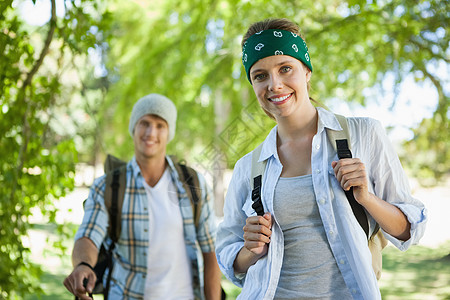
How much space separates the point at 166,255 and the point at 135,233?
0.75 feet

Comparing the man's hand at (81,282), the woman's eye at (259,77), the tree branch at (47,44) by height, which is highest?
the tree branch at (47,44)

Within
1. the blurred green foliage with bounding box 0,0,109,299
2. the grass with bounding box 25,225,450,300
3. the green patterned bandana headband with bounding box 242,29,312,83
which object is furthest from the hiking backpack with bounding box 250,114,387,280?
the grass with bounding box 25,225,450,300

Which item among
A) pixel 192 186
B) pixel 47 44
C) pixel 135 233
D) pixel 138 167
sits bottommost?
pixel 135 233

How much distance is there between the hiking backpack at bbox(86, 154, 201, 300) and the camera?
9.62ft

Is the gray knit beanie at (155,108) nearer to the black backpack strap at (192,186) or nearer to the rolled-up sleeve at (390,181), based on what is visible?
the black backpack strap at (192,186)

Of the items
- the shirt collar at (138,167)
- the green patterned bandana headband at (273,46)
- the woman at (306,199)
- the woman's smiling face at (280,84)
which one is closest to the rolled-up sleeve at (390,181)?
the woman at (306,199)

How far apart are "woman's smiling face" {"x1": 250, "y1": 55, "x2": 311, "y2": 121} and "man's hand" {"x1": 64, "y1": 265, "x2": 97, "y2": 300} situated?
124cm

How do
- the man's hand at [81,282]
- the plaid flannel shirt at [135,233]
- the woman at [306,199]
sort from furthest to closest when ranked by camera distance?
the plaid flannel shirt at [135,233] → the man's hand at [81,282] → the woman at [306,199]

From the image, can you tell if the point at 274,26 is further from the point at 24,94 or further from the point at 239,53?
the point at 239,53

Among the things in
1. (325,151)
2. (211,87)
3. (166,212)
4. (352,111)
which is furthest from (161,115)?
(352,111)

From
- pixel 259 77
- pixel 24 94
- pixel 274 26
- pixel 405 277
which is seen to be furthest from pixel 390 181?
pixel 405 277

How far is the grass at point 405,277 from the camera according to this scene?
26.8 ft

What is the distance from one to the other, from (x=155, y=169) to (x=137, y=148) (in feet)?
0.59

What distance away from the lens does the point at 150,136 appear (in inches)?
125
